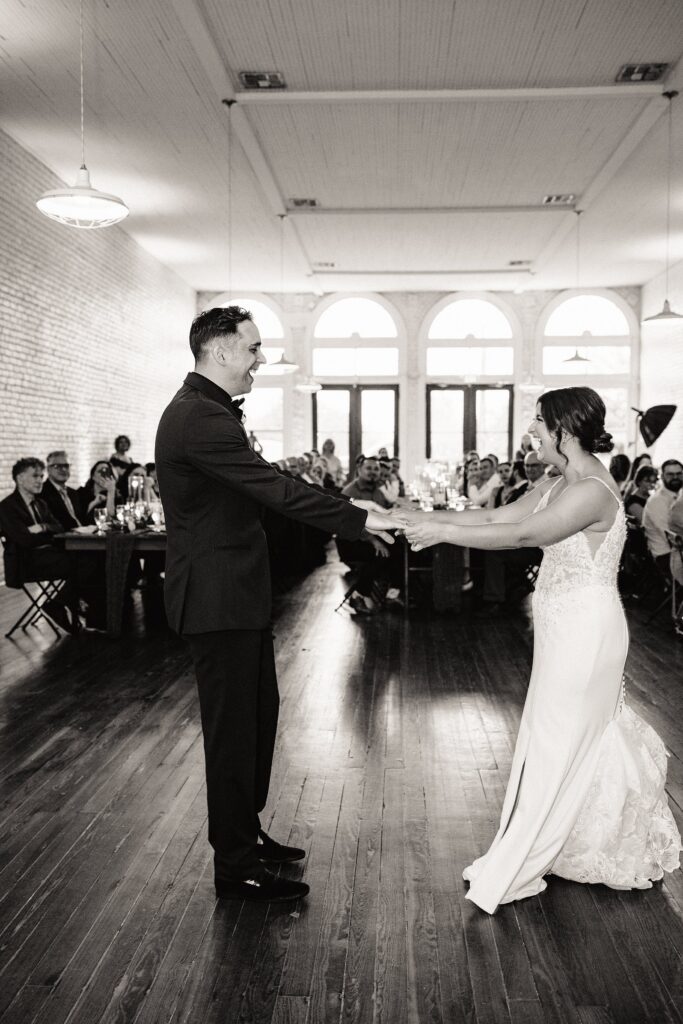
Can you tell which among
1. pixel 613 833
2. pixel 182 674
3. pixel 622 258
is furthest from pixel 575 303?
pixel 613 833

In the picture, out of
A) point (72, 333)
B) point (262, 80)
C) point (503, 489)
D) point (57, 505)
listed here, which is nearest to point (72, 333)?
point (72, 333)

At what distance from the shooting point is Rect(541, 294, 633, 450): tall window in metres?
17.4

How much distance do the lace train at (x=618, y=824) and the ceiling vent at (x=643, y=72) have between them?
254 inches

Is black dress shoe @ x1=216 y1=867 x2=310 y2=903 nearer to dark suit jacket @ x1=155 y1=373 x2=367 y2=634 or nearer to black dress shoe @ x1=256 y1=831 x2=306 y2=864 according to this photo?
black dress shoe @ x1=256 y1=831 x2=306 y2=864

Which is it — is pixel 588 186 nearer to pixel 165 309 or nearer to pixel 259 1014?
pixel 165 309

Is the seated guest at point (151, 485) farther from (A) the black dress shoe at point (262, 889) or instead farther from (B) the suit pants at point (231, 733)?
(A) the black dress shoe at point (262, 889)

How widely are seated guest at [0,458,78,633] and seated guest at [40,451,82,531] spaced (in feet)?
3.26

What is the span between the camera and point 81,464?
439 inches

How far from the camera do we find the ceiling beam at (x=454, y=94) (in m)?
7.59

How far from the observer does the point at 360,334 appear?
706 inches

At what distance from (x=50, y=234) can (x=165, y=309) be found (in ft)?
17.6

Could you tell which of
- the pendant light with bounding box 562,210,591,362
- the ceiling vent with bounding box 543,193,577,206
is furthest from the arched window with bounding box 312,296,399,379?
the ceiling vent with bounding box 543,193,577,206

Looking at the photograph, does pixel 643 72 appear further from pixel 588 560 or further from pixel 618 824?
pixel 618 824

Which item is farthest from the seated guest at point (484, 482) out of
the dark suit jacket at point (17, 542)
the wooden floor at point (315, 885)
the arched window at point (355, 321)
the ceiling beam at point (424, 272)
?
the arched window at point (355, 321)
